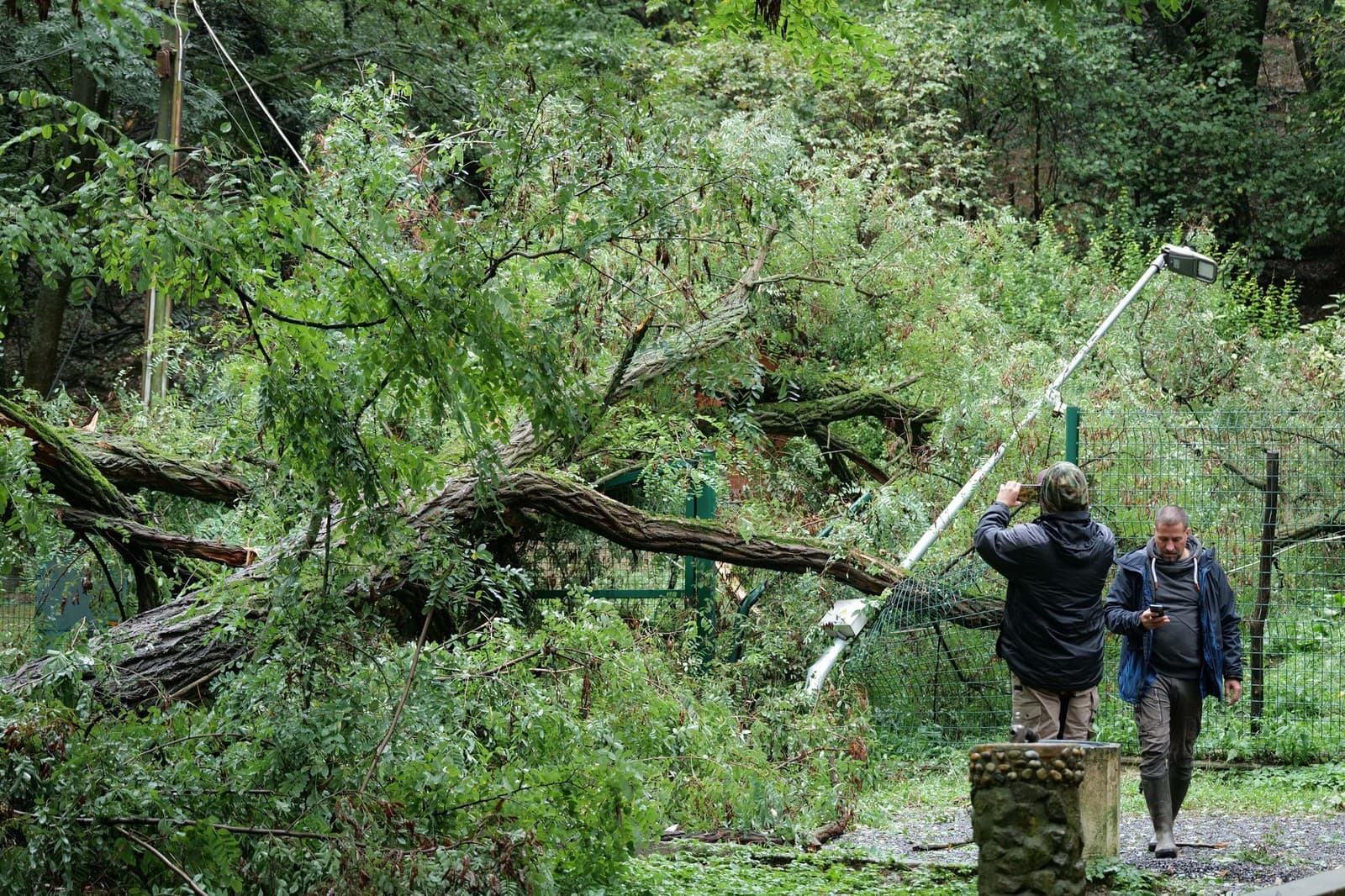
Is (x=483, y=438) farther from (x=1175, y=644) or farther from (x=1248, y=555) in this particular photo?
(x=1248, y=555)

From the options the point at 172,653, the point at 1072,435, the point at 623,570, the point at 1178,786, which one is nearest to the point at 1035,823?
the point at 1178,786

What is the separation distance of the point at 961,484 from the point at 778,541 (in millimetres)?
2098

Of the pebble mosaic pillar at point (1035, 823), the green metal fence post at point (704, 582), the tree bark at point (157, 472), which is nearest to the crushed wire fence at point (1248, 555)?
the green metal fence post at point (704, 582)

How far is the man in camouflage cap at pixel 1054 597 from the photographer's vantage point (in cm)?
611

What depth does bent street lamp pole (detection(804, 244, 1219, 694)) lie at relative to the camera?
918 centimetres

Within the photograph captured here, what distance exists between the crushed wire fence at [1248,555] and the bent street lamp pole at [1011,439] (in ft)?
0.88

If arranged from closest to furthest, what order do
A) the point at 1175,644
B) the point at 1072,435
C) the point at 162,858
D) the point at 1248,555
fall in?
the point at 162,858, the point at 1175,644, the point at 1248,555, the point at 1072,435

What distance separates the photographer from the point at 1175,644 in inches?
243

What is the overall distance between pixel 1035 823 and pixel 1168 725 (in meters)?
1.53

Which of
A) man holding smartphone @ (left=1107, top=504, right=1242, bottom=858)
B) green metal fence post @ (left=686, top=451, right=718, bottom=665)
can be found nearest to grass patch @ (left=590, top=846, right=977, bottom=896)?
man holding smartphone @ (left=1107, top=504, right=1242, bottom=858)

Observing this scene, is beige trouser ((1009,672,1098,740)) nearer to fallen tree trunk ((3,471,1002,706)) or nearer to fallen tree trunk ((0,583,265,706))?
fallen tree trunk ((3,471,1002,706))

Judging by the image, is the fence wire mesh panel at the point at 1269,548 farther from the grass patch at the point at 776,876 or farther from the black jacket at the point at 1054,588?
the grass patch at the point at 776,876

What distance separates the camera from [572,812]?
17.6 feet

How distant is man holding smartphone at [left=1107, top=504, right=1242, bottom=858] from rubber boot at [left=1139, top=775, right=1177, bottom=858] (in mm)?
44
